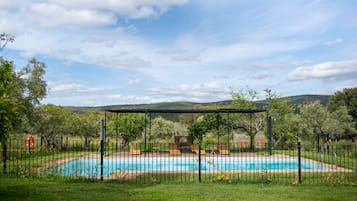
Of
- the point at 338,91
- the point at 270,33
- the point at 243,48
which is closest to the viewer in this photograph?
the point at 270,33

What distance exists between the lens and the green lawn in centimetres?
695

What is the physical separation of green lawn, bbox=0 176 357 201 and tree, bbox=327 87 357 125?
30713mm

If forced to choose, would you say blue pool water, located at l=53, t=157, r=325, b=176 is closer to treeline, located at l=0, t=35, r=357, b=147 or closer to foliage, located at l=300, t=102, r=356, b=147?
treeline, located at l=0, t=35, r=357, b=147

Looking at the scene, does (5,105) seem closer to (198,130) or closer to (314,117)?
(198,130)

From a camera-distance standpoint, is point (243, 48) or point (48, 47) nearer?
point (48, 47)

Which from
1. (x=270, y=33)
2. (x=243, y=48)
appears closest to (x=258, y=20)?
(x=270, y=33)

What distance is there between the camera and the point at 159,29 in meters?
18.0

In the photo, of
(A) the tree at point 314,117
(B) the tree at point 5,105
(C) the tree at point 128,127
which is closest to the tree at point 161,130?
(C) the tree at point 128,127

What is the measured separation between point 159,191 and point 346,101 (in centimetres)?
3442

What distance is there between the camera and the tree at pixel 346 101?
35906 millimetres

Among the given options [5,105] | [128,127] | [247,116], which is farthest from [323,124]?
[5,105]

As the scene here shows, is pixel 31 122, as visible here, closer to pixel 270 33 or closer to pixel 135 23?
pixel 135 23

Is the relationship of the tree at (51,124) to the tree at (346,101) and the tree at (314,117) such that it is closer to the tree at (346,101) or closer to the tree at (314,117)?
the tree at (314,117)

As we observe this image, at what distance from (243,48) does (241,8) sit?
5.08 meters
